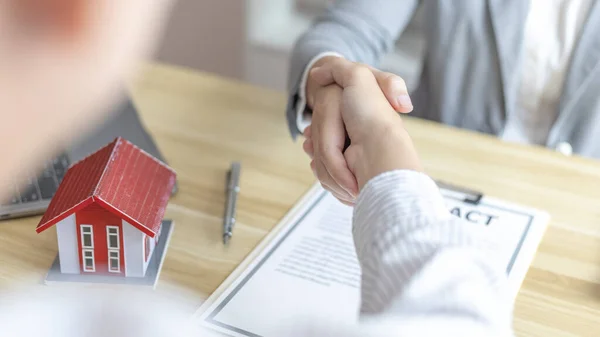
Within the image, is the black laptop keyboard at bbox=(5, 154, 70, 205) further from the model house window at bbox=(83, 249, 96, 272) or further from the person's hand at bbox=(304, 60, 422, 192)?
the person's hand at bbox=(304, 60, 422, 192)

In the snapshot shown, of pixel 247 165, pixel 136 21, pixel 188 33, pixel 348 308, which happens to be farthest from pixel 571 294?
pixel 188 33

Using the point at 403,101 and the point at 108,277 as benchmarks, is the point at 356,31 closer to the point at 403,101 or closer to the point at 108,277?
the point at 403,101

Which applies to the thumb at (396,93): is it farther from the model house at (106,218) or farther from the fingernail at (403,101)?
the model house at (106,218)

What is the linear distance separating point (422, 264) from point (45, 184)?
0.48 meters

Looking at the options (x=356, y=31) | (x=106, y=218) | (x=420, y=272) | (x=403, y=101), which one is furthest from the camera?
(x=356, y=31)

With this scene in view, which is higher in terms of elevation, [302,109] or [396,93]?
[396,93]

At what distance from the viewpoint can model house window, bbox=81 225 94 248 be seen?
2.22ft

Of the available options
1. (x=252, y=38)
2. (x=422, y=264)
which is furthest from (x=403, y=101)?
(x=252, y=38)

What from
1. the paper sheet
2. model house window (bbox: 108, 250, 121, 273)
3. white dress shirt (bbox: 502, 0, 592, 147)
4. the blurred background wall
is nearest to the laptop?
model house window (bbox: 108, 250, 121, 273)

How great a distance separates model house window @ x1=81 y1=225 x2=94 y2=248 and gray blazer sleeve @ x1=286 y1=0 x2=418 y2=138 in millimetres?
437

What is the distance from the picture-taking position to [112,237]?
2.22 ft

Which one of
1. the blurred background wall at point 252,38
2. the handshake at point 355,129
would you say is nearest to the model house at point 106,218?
the handshake at point 355,129

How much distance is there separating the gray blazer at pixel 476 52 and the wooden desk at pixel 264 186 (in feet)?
0.59

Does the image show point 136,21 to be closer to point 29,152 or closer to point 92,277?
point 29,152
